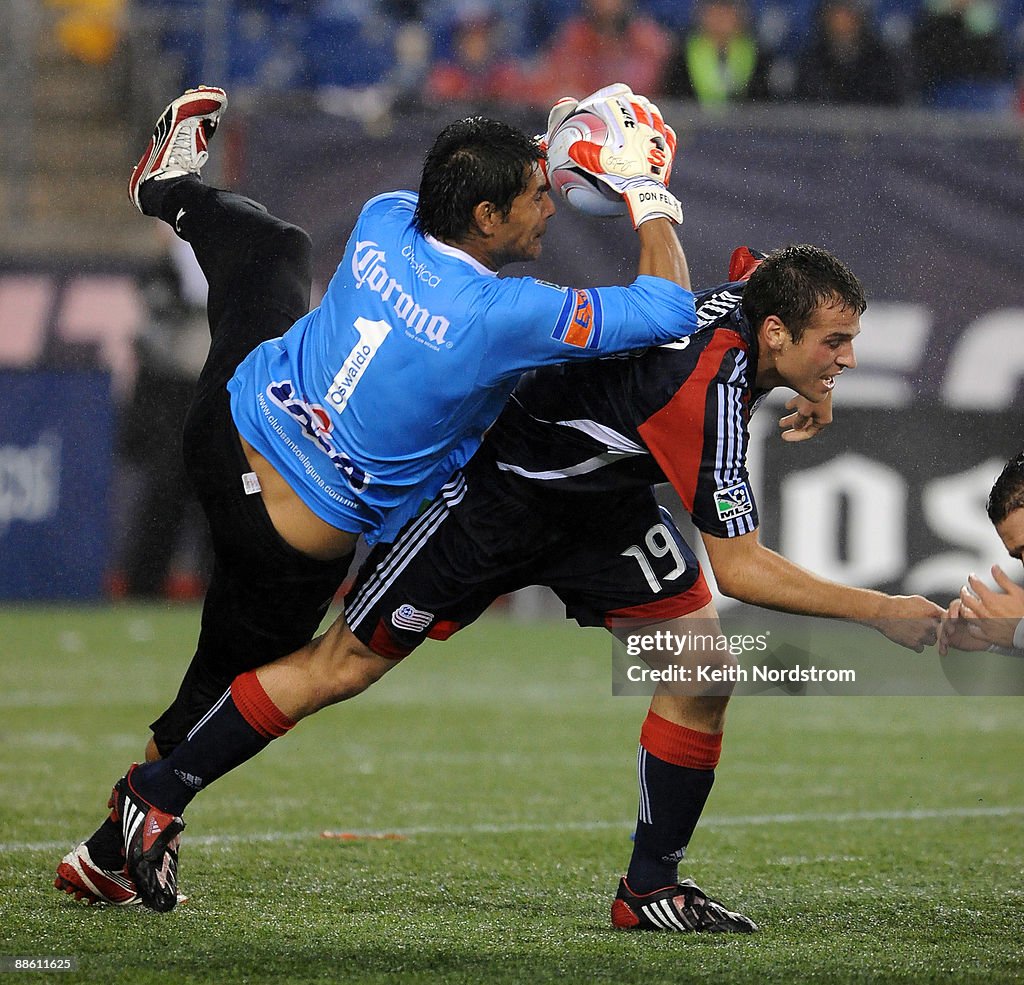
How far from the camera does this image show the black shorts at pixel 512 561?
3803 mm

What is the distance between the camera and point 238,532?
12.6 feet

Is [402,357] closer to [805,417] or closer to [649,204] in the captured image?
[649,204]

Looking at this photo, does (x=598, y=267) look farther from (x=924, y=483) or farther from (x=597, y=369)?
(x=597, y=369)

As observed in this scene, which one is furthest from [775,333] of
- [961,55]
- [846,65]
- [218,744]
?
[961,55]

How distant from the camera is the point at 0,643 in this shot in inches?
332

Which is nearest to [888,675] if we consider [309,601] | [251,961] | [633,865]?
[633,865]

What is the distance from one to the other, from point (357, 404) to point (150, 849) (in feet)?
3.64

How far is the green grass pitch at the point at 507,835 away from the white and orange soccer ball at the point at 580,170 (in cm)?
164

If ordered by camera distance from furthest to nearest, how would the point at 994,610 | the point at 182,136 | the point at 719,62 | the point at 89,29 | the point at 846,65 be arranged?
the point at 89,29 < the point at 719,62 < the point at 846,65 < the point at 182,136 < the point at 994,610

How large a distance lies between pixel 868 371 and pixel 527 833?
349 cm

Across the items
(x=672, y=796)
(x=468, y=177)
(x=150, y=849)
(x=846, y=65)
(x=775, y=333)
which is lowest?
(x=150, y=849)

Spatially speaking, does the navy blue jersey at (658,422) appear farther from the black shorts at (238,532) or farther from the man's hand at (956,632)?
the black shorts at (238,532)
